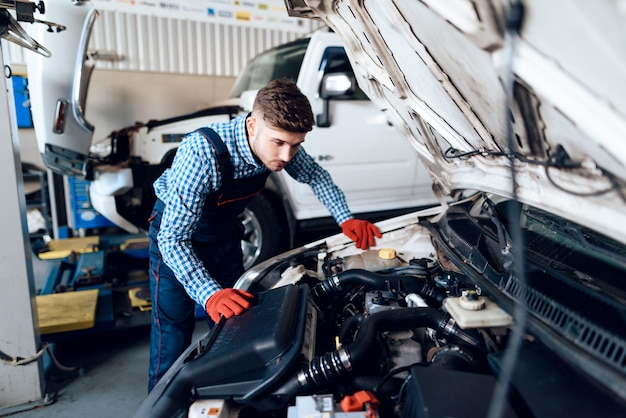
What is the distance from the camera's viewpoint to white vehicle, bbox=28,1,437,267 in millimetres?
3010

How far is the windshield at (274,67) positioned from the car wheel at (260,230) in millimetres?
1035

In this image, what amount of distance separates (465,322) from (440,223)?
85 centimetres

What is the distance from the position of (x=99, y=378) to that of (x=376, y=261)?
1745 mm

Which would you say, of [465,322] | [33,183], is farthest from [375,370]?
[33,183]

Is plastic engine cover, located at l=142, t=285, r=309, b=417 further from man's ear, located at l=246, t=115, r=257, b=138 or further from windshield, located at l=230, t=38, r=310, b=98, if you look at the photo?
windshield, located at l=230, t=38, r=310, b=98

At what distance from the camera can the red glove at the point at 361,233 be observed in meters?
1.90

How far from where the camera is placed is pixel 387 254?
1757 millimetres

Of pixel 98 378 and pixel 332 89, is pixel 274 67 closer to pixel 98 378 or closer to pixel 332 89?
pixel 332 89

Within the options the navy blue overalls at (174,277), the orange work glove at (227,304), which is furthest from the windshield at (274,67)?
the orange work glove at (227,304)

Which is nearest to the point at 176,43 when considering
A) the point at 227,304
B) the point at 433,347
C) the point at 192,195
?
the point at 192,195

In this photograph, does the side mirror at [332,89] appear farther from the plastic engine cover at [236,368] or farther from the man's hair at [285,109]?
the plastic engine cover at [236,368]

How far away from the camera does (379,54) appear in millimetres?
1448

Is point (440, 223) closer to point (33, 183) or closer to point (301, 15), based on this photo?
point (301, 15)

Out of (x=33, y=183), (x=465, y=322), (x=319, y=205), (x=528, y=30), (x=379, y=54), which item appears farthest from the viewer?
(x=33, y=183)
